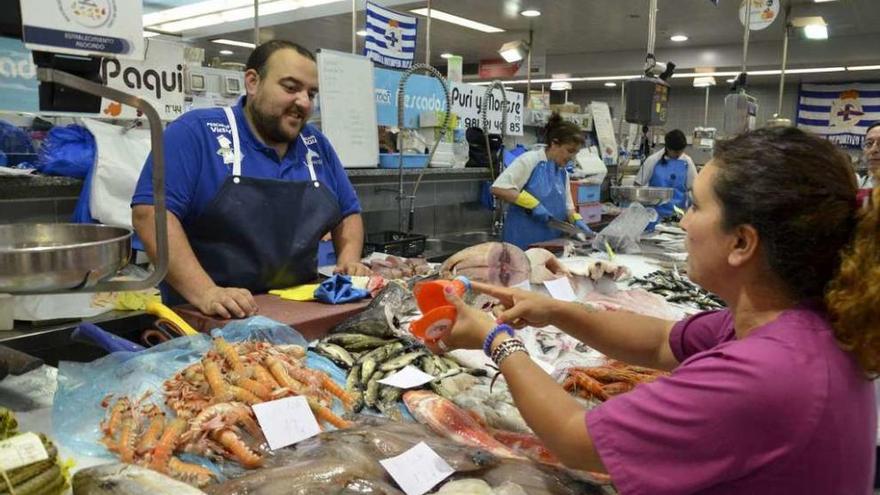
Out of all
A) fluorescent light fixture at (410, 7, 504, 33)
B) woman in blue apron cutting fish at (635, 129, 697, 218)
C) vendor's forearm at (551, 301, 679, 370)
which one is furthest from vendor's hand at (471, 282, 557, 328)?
fluorescent light fixture at (410, 7, 504, 33)

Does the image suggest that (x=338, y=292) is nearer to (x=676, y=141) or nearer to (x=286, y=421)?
(x=286, y=421)

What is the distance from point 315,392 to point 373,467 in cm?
44

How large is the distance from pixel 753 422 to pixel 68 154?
381cm

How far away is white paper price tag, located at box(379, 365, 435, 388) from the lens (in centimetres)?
199

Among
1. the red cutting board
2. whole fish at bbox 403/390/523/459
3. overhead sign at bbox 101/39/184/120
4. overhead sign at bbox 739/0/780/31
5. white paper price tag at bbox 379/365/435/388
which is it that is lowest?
whole fish at bbox 403/390/523/459

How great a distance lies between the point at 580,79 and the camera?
17.3m

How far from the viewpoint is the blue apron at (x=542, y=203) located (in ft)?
19.6

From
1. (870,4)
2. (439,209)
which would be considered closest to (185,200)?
(439,209)

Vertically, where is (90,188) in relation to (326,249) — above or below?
above

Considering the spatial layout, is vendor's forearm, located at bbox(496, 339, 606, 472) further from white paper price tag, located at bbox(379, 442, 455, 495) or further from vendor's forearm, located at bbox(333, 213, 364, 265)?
vendor's forearm, located at bbox(333, 213, 364, 265)

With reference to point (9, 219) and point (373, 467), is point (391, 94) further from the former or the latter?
point (373, 467)

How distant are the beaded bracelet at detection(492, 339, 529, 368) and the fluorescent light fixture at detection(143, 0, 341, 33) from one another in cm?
1027

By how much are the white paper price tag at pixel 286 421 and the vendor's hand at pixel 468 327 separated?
1.40 feet

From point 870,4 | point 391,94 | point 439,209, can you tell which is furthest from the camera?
point 870,4
